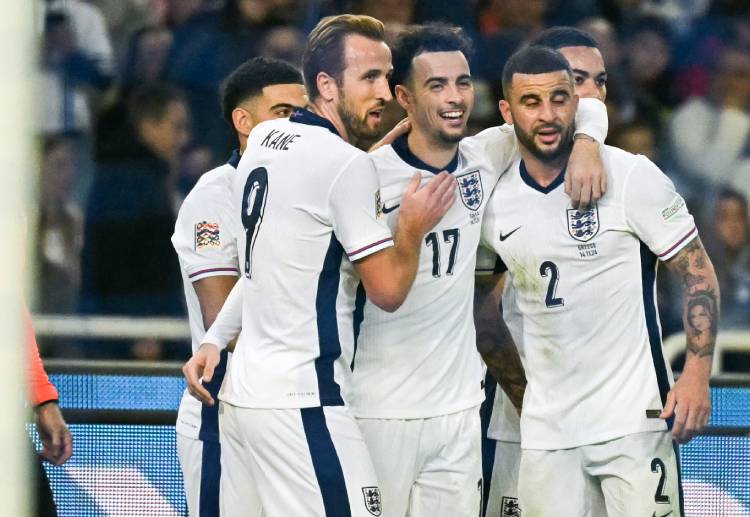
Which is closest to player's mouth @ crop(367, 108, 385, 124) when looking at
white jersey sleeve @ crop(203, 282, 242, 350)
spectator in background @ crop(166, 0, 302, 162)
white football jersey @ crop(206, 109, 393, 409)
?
white football jersey @ crop(206, 109, 393, 409)

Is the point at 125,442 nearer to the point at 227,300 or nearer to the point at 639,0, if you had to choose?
the point at 227,300

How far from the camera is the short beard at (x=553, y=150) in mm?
3893

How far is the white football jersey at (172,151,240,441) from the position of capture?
424 centimetres

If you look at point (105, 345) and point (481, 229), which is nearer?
point (481, 229)

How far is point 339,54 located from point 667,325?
281 centimetres

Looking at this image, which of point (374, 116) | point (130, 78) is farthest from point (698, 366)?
point (130, 78)

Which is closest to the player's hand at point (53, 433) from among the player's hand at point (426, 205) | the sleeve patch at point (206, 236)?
the sleeve patch at point (206, 236)

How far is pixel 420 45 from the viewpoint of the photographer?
3936mm

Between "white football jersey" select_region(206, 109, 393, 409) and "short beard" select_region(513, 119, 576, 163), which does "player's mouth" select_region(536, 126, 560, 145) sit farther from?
"white football jersey" select_region(206, 109, 393, 409)

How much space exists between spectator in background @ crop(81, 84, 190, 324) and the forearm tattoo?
2.85 metres

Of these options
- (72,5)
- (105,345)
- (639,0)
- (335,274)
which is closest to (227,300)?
(335,274)

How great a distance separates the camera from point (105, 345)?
564 cm

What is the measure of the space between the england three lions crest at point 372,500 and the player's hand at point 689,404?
0.82 meters

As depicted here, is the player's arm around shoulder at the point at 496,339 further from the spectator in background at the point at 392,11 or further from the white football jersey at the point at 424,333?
the spectator in background at the point at 392,11
